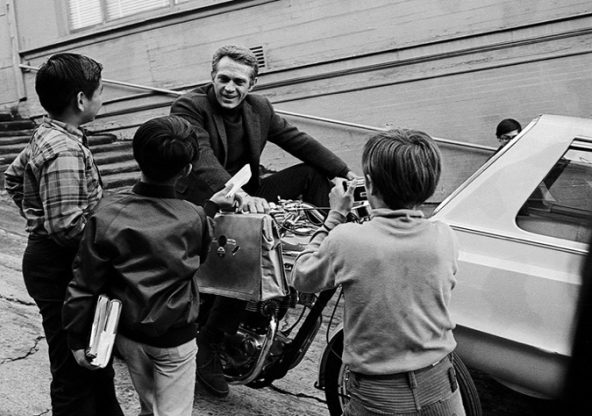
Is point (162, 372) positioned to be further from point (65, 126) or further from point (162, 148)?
point (65, 126)

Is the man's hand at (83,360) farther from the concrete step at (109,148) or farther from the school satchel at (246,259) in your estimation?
the concrete step at (109,148)

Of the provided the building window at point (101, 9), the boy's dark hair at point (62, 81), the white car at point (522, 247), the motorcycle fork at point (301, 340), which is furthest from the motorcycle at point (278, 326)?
the building window at point (101, 9)

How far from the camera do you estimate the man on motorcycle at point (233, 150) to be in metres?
3.38

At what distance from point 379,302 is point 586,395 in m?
1.41

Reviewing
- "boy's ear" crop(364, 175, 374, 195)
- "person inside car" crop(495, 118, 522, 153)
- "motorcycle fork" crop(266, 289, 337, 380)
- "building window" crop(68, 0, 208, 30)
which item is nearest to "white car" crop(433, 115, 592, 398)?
"motorcycle fork" crop(266, 289, 337, 380)

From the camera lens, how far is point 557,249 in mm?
2947

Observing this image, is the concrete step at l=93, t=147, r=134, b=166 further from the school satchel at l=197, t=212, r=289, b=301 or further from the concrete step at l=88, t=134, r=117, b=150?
the school satchel at l=197, t=212, r=289, b=301

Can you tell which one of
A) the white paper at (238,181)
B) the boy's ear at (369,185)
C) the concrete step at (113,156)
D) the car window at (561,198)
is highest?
the boy's ear at (369,185)

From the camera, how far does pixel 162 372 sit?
2.59 meters

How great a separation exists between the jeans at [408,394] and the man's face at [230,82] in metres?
1.86

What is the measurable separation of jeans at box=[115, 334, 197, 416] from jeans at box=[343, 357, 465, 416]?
73cm

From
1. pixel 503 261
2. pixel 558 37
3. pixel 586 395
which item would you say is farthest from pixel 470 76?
pixel 586 395

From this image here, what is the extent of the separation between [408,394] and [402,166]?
0.70m

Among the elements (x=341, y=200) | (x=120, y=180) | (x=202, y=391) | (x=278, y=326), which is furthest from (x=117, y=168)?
(x=341, y=200)
